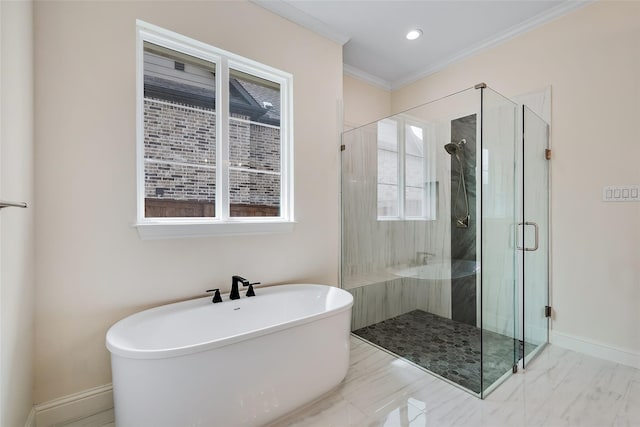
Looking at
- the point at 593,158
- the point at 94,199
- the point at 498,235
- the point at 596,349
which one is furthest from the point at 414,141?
the point at 94,199

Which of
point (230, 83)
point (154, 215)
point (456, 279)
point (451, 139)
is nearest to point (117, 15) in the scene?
point (230, 83)

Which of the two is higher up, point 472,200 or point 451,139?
point 451,139

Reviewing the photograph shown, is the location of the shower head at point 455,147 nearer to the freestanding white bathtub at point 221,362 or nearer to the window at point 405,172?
the window at point 405,172

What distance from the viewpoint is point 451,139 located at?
2275 mm

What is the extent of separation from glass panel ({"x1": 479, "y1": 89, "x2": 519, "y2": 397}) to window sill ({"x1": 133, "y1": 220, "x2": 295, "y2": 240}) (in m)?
1.47

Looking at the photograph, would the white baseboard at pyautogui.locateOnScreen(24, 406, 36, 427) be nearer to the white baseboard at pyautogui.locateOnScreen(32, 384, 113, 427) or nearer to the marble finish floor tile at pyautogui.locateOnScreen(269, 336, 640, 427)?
the white baseboard at pyautogui.locateOnScreen(32, 384, 113, 427)

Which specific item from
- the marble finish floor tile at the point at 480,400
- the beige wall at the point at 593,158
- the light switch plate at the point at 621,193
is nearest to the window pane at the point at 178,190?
the marble finish floor tile at the point at 480,400

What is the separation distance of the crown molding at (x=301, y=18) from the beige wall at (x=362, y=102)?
62 centimetres

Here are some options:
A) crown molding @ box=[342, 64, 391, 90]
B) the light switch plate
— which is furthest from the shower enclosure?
crown molding @ box=[342, 64, 391, 90]

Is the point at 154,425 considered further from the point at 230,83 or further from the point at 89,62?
the point at 230,83

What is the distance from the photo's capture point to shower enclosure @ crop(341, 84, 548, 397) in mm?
1995

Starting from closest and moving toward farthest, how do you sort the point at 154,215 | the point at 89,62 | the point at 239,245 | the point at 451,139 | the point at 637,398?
the point at 89,62 < the point at 637,398 < the point at 154,215 < the point at 239,245 < the point at 451,139

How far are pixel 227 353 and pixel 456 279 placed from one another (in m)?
1.85

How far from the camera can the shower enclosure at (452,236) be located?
2.00 meters
